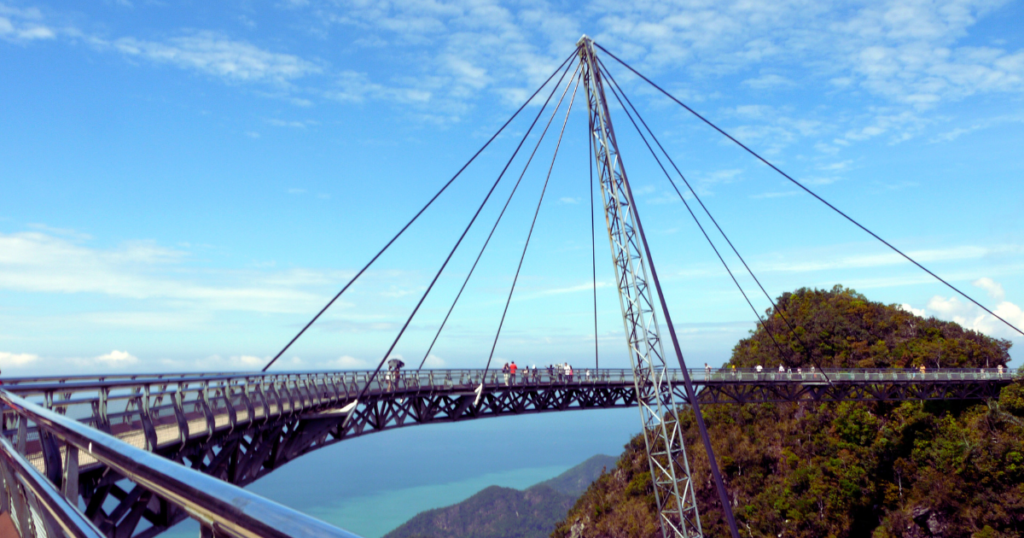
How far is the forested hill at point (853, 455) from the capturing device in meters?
43.6

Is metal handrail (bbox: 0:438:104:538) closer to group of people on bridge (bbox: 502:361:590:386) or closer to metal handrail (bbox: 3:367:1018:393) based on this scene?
metal handrail (bbox: 3:367:1018:393)

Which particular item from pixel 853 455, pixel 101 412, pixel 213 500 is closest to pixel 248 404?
pixel 101 412

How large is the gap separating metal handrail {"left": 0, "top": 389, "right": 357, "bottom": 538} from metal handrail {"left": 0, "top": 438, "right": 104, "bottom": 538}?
236mm

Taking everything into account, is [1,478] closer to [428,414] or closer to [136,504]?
[136,504]

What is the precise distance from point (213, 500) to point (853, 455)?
59.4m

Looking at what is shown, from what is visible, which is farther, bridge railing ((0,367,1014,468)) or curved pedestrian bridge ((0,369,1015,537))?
bridge railing ((0,367,1014,468))

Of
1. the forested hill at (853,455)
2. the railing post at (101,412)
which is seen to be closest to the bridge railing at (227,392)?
the railing post at (101,412)

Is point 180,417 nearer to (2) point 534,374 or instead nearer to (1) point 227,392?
(1) point 227,392

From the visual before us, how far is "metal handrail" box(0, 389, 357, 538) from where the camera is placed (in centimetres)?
152

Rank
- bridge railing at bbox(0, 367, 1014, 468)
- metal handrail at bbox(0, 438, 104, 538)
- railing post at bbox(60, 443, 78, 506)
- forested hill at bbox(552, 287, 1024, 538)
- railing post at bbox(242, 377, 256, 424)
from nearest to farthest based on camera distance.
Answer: metal handrail at bbox(0, 438, 104, 538), railing post at bbox(60, 443, 78, 506), bridge railing at bbox(0, 367, 1014, 468), railing post at bbox(242, 377, 256, 424), forested hill at bbox(552, 287, 1024, 538)

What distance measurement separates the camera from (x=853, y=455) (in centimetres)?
5172

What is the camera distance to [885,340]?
63688 mm

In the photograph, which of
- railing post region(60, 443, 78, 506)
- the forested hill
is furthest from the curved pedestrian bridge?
the forested hill

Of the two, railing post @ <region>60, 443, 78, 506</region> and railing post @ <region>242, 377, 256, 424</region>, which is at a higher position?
railing post @ <region>60, 443, 78, 506</region>
